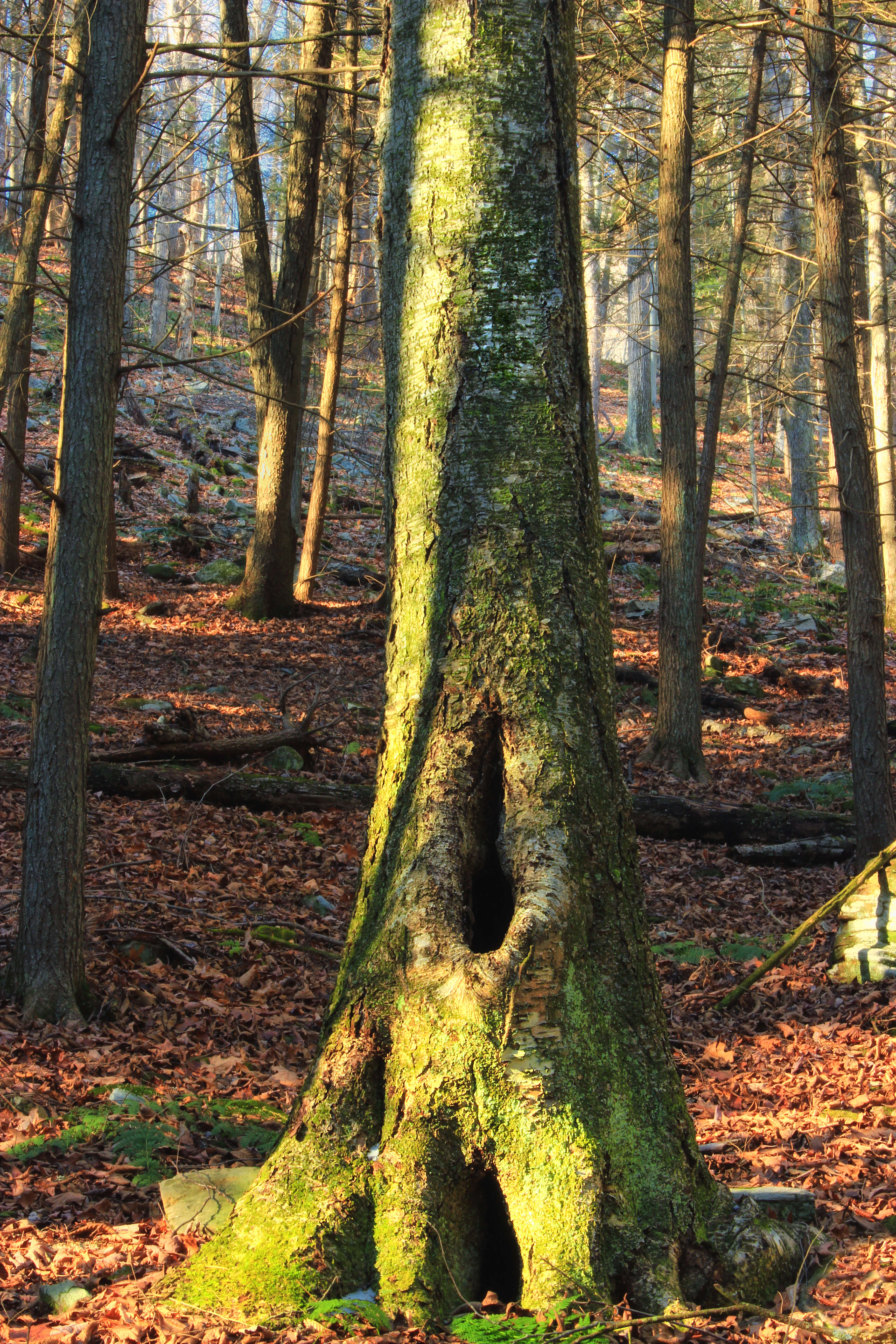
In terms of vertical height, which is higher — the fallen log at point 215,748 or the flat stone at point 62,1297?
the fallen log at point 215,748

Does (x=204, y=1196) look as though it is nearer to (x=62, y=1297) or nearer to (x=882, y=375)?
(x=62, y=1297)

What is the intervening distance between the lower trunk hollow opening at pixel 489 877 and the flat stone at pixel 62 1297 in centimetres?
137

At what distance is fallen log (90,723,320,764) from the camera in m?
8.04

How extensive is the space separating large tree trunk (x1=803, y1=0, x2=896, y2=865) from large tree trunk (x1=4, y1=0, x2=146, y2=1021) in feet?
17.3

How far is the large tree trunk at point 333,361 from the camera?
14.1 metres

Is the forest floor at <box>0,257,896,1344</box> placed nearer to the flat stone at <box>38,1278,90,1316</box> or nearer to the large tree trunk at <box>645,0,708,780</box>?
the flat stone at <box>38,1278,90,1316</box>

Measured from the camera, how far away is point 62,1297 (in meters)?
2.56

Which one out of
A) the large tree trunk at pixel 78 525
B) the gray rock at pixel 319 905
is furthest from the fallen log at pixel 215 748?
the large tree trunk at pixel 78 525

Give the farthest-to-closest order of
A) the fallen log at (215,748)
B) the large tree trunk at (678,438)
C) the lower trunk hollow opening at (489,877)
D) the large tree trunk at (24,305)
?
the large tree trunk at (24,305) < the large tree trunk at (678,438) < the fallen log at (215,748) < the lower trunk hollow opening at (489,877)

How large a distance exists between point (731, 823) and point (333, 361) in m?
9.94

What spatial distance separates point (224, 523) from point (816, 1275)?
58.0ft

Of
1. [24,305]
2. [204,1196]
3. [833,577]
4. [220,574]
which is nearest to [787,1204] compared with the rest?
[204,1196]

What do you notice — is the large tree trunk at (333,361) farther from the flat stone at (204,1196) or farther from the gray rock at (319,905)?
the flat stone at (204,1196)

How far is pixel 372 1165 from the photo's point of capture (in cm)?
255
